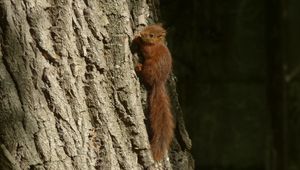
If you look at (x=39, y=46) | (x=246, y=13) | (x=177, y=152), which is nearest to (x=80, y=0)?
(x=39, y=46)

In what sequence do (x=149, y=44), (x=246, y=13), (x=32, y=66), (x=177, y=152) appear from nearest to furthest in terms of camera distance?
1. (x=32, y=66)
2. (x=149, y=44)
3. (x=177, y=152)
4. (x=246, y=13)

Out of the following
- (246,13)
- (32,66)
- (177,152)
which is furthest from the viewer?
(246,13)

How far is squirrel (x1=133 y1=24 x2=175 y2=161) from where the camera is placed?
5.96ft

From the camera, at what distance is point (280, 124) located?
4.48 m

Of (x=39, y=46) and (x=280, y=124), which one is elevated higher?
(x=39, y=46)

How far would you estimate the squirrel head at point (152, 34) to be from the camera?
1.81 m

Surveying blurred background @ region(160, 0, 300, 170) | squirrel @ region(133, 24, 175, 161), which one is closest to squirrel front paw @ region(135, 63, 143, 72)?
squirrel @ region(133, 24, 175, 161)

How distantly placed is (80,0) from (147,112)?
308 millimetres

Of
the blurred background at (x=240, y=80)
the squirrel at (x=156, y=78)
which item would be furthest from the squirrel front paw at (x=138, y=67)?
the blurred background at (x=240, y=80)

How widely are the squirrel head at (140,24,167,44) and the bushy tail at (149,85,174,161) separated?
0.36ft

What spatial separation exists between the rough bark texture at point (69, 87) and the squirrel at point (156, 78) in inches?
1.3

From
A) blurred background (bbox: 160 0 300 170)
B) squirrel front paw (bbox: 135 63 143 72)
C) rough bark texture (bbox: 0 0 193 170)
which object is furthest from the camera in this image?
blurred background (bbox: 160 0 300 170)

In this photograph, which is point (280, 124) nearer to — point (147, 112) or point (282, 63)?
point (282, 63)

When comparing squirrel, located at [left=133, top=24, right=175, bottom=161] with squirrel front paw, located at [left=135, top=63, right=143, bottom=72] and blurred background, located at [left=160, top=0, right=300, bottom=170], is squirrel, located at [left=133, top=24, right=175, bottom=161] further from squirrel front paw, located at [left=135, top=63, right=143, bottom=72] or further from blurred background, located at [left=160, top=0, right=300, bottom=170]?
blurred background, located at [left=160, top=0, right=300, bottom=170]
